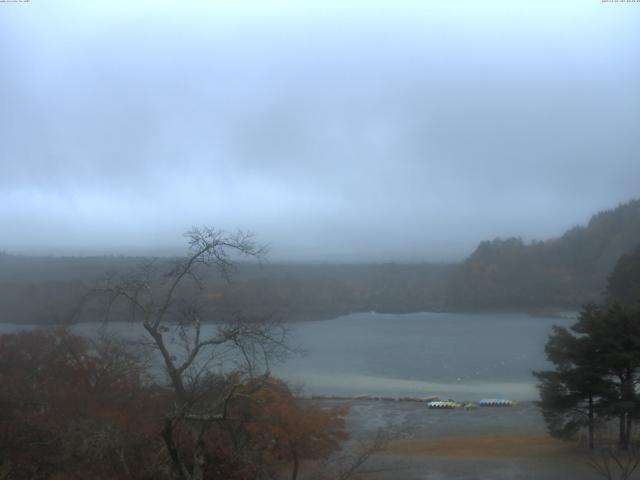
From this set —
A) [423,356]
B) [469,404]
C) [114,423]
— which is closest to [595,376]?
[114,423]

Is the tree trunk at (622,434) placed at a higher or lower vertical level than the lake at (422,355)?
higher

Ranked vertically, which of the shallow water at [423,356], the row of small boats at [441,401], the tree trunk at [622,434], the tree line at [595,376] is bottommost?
the row of small boats at [441,401]

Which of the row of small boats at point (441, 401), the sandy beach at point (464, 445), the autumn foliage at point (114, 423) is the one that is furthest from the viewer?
the row of small boats at point (441, 401)

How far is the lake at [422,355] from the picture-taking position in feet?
101

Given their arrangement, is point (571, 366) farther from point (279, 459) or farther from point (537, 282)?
point (537, 282)

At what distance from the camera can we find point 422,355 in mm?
38875

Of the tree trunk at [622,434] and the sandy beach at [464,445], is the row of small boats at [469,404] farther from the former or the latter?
the tree trunk at [622,434]

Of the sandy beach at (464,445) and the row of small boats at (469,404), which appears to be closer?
the sandy beach at (464,445)

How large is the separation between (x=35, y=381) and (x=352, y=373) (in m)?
21.0

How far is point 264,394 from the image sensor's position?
34.5ft

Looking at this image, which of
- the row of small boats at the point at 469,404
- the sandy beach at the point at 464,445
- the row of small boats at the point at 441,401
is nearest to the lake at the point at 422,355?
the row of small boats at the point at 441,401

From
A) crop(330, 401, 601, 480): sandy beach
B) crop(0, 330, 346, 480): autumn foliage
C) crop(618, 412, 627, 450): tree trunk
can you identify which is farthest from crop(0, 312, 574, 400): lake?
crop(618, 412, 627, 450): tree trunk

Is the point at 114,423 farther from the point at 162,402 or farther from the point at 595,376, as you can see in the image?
the point at 595,376

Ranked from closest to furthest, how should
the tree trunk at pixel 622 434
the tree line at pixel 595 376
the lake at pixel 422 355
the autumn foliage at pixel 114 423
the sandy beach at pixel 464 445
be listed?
the autumn foliage at pixel 114 423 < the sandy beach at pixel 464 445 < the tree trunk at pixel 622 434 < the tree line at pixel 595 376 < the lake at pixel 422 355
